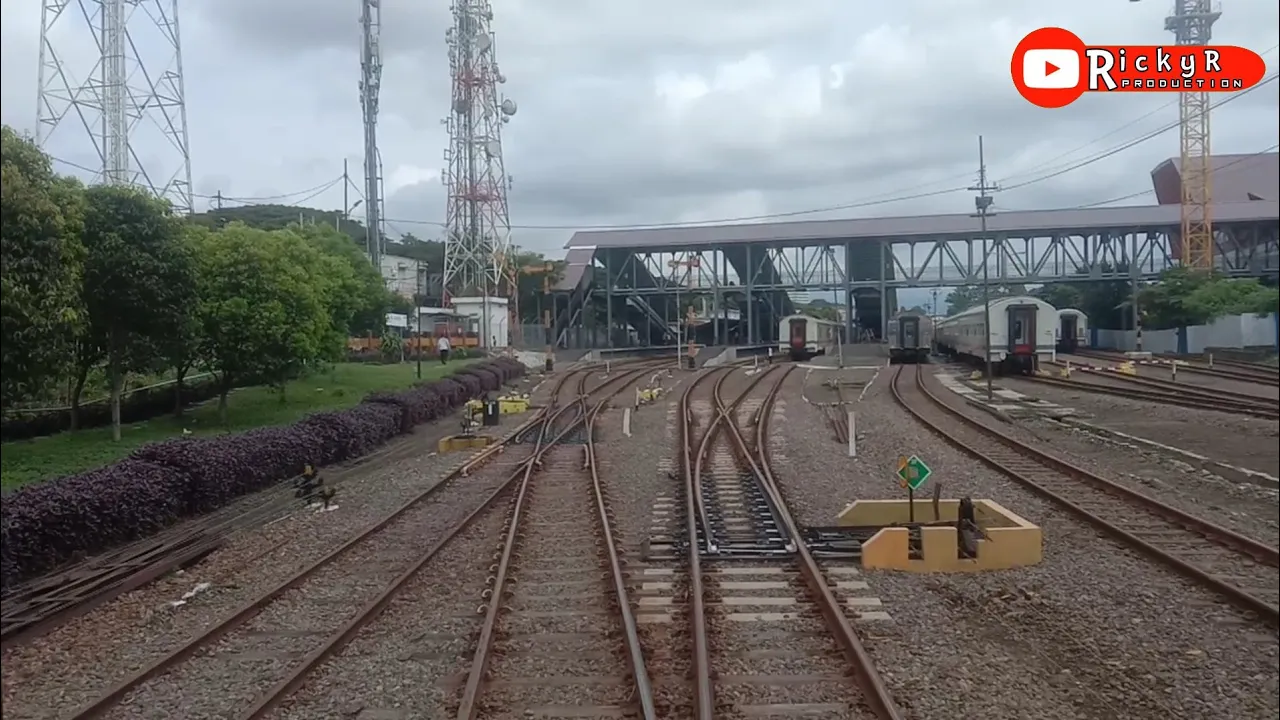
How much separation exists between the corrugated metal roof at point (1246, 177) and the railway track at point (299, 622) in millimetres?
4233

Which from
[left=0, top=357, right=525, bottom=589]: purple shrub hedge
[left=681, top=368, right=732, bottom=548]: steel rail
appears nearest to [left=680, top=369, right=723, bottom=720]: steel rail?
[left=681, top=368, right=732, bottom=548]: steel rail

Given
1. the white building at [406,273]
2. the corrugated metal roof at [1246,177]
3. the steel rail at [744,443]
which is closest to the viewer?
the corrugated metal roof at [1246,177]

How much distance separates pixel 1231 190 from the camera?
7.40 ft

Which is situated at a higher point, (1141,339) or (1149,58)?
(1149,58)

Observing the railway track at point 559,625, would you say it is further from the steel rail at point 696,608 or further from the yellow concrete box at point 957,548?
the yellow concrete box at point 957,548

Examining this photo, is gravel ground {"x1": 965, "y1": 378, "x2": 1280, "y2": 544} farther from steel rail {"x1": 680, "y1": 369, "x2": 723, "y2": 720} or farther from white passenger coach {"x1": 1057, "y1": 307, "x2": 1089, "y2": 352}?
steel rail {"x1": 680, "y1": 369, "x2": 723, "y2": 720}

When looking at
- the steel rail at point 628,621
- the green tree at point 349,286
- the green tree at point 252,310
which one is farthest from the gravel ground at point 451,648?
the green tree at point 349,286

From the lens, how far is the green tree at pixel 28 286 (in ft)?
7.32

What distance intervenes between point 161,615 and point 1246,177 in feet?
22.0

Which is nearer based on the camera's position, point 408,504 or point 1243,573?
point 1243,573

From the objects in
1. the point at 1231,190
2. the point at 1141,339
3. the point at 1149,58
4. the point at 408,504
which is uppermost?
the point at 1149,58

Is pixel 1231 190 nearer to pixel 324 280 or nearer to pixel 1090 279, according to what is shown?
pixel 1090 279

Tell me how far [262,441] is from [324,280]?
978 centimetres

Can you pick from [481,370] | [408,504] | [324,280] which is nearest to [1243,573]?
[408,504]
